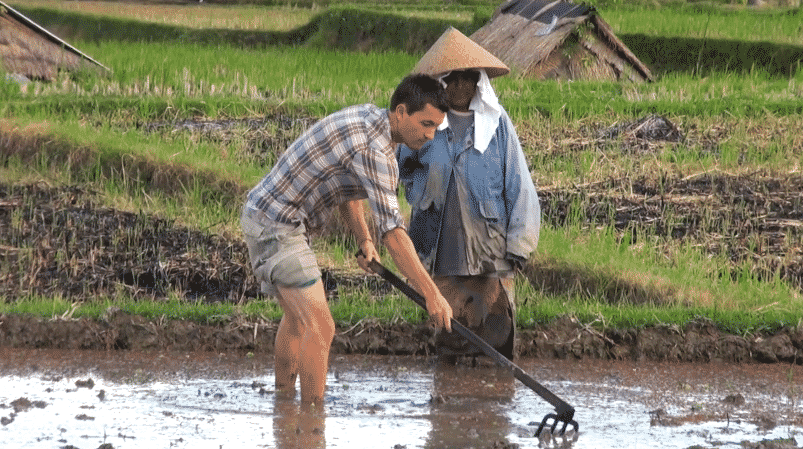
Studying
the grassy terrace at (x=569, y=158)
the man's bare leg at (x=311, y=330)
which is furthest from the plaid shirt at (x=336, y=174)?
the grassy terrace at (x=569, y=158)

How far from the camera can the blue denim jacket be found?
6.12 metres

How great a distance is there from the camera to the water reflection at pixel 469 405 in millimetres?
5230

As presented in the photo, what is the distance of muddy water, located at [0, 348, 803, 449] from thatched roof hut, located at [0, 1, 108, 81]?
625 cm

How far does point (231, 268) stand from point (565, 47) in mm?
5735

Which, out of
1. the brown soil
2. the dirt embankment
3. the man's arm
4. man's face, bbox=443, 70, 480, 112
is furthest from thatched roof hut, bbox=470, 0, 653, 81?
the man's arm

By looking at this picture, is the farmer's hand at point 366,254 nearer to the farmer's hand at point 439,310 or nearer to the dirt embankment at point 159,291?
the farmer's hand at point 439,310

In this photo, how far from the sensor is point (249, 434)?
16.9 ft

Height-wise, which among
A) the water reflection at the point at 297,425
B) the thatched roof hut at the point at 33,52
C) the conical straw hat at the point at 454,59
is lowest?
the water reflection at the point at 297,425

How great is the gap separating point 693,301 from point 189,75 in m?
6.23

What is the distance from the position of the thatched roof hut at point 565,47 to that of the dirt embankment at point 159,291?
5057 millimetres

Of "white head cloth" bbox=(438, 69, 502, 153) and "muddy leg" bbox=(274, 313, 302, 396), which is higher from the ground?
"white head cloth" bbox=(438, 69, 502, 153)

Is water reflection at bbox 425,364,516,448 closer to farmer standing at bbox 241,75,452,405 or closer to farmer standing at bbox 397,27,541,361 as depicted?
farmer standing at bbox 397,27,541,361

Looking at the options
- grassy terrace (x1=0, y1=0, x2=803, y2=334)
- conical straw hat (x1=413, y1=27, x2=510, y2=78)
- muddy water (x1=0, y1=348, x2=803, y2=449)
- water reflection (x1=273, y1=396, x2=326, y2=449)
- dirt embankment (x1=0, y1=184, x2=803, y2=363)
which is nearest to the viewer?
water reflection (x1=273, y1=396, x2=326, y2=449)

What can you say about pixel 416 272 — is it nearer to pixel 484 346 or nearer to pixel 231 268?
pixel 484 346
